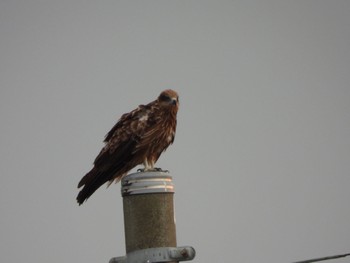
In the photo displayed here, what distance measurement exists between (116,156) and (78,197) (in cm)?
88

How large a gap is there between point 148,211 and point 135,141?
3.83m

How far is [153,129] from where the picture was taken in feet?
29.2

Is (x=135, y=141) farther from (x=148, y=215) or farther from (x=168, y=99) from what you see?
(x=148, y=215)

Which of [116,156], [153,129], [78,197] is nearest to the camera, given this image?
[78,197]

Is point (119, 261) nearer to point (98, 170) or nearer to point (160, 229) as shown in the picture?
point (160, 229)

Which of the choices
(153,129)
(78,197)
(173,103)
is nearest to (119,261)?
(78,197)

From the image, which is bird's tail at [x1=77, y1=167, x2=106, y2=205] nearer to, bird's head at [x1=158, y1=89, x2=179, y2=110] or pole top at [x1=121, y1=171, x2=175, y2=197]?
bird's head at [x1=158, y1=89, x2=179, y2=110]

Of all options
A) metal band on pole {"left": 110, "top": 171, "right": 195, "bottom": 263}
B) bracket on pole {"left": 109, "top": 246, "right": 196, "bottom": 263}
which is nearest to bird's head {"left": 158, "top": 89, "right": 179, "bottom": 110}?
metal band on pole {"left": 110, "top": 171, "right": 195, "bottom": 263}

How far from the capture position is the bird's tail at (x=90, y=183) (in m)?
7.46

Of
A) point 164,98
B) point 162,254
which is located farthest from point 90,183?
point 162,254

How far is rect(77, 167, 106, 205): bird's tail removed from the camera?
24.5 ft

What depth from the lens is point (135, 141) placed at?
8492 millimetres

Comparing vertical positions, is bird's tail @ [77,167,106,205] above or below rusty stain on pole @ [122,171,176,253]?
above

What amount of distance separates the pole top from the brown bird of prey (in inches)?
110
